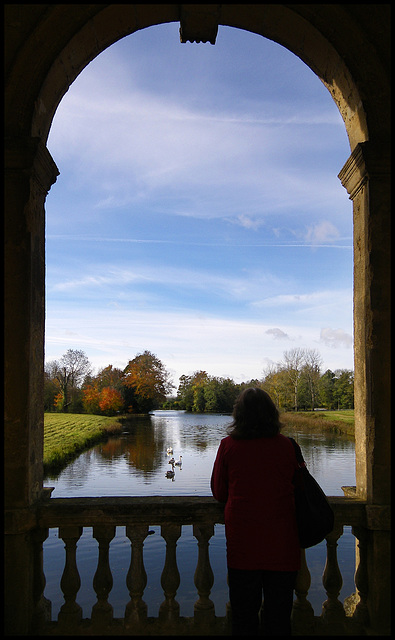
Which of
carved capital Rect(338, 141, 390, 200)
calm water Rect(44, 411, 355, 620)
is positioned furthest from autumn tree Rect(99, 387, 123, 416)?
carved capital Rect(338, 141, 390, 200)

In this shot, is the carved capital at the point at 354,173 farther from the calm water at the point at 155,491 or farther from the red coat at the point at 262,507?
the calm water at the point at 155,491

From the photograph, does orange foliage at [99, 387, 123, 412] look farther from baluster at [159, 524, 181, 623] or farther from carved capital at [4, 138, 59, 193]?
carved capital at [4, 138, 59, 193]

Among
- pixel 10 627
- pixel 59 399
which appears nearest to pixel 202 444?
pixel 10 627

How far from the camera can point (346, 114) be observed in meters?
3.64

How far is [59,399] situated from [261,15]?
172 feet

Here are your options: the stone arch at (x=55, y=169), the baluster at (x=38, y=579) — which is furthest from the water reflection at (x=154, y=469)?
the stone arch at (x=55, y=169)

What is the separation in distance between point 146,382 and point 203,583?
5729cm

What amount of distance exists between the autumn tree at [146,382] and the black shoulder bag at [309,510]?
56965 millimetres

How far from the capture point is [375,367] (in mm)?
3154

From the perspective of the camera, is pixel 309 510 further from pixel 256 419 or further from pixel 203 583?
pixel 203 583

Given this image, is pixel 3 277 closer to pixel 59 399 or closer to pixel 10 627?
pixel 10 627

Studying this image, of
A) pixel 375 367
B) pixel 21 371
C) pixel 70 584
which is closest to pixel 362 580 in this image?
pixel 375 367

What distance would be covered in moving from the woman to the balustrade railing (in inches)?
25.1

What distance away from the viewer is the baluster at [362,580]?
3043 millimetres
